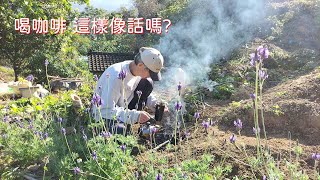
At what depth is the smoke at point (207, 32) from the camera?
8.86m

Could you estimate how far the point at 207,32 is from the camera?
32.7ft

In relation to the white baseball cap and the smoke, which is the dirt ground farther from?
the smoke

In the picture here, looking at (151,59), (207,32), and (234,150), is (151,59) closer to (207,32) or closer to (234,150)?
(234,150)

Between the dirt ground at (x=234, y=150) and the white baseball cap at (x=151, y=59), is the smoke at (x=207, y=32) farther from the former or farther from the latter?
the white baseball cap at (x=151, y=59)

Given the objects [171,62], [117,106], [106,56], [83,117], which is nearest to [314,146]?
[117,106]

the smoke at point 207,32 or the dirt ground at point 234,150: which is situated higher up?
the smoke at point 207,32

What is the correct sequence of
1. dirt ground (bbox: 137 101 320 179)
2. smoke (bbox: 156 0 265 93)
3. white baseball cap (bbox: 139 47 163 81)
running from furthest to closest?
smoke (bbox: 156 0 265 93)
white baseball cap (bbox: 139 47 163 81)
dirt ground (bbox: 137 101 320 179)

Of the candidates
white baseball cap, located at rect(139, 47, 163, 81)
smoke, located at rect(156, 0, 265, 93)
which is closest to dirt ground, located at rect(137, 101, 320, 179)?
white baseball cap, located at rect(139, 47, 163, 81)

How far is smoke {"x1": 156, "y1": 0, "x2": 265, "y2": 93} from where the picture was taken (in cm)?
886

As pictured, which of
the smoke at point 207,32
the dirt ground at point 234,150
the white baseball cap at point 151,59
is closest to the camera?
the dirt ground at point 234,150

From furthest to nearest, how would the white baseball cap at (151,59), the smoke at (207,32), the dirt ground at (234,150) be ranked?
the smoke at (207,32)
the white baseball cap at (151,59)
the dirt ground at (234,150)

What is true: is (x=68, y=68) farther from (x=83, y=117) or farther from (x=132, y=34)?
(x=83, y=117)

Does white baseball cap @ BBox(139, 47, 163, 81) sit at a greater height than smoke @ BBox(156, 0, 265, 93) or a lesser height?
lesser

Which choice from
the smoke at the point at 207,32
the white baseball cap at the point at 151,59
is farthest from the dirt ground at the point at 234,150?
the smoke at the point at 207,32
